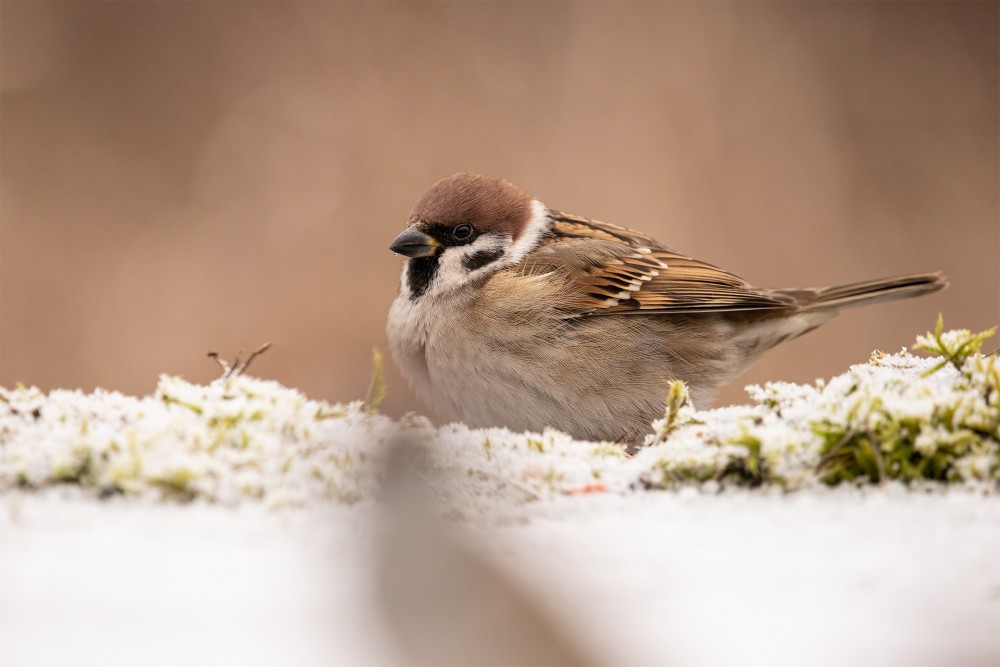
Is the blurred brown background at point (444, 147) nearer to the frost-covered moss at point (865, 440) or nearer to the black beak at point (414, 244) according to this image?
the black beak at point (414, 244)

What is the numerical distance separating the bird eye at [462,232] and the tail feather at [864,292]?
109cm

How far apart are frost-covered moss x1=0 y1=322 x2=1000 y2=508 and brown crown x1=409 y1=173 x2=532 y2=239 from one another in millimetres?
1401

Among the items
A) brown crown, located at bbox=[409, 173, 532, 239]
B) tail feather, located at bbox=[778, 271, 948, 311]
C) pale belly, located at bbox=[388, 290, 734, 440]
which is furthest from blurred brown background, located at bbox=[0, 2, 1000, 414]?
pale belly, located at bbox=[388, 290, 734, 440]

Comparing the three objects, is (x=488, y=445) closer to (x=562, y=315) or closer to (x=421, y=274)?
(x=562, y=315)

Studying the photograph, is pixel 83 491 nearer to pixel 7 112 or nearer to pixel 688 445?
pixel 688 445

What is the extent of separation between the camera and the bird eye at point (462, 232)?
3.03 metres

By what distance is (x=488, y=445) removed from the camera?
1606 millimetres

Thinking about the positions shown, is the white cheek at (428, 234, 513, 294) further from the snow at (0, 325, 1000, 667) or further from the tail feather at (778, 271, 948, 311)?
the snow at (0, 325, 1000, 667)

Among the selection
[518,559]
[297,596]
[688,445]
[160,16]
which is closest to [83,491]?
[297,596]

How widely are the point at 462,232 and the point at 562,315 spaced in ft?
1.60

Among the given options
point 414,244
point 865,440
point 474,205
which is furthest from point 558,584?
point 474,205

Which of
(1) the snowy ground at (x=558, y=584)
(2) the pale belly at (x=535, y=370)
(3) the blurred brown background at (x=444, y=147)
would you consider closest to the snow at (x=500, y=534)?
(1) the snowy ground at (x=558, y=584)

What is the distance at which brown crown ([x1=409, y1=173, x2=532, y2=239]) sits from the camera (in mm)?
3020

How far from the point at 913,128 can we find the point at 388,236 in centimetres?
306
